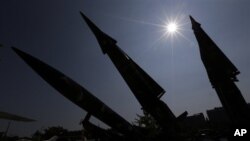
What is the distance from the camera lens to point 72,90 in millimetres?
5984

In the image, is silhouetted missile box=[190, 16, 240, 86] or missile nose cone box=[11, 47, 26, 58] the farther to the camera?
silhouetted missile box=[190, 16, 240, 86]

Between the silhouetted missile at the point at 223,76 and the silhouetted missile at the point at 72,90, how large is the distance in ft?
36.3

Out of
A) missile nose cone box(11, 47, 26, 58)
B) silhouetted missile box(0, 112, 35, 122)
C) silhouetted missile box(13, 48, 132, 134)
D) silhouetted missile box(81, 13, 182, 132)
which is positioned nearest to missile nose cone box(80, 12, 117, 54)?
silhouetted missile box(81, 13, 182, 132)

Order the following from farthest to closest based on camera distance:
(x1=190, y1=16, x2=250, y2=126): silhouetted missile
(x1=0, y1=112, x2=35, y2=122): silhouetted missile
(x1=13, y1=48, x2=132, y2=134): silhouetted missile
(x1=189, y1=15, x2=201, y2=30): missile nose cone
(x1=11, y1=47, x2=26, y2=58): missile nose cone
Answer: (x1=189, y1=15, x2=201, y2=30): missile nose cone < (x1=190, y1=16, x2=250, y2=126): silhouetted missile < (x1=0, y1=112, x2=35, y2=122): silhouetted missile < (x1=11, y1=47, x2=26, y2=58): missile nose cone < (x1=13, y1=48, x2=132, y2=134): silhouetted missile

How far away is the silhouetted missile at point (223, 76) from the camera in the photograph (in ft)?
44.3

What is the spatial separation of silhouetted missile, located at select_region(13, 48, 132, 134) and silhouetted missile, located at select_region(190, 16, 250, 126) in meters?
11.1

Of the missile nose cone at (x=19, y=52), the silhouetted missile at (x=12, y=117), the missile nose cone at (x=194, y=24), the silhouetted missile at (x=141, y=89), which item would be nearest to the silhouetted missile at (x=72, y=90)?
the missile nose cone at (x=19, y=52)

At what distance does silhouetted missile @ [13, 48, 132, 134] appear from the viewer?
6.01 m

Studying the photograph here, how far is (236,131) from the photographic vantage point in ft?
32.2

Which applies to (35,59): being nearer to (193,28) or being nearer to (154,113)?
(154,113)

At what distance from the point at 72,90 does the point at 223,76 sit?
45.5 ft

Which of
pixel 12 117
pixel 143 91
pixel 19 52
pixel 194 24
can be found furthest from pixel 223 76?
pixel 12 117

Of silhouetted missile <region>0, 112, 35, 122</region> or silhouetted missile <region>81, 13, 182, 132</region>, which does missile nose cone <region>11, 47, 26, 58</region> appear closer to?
silhouetted missile <region>81, 13, 182, 132</region>

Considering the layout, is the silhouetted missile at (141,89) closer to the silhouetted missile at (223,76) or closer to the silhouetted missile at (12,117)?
the silhouetted missile at (223,76)
